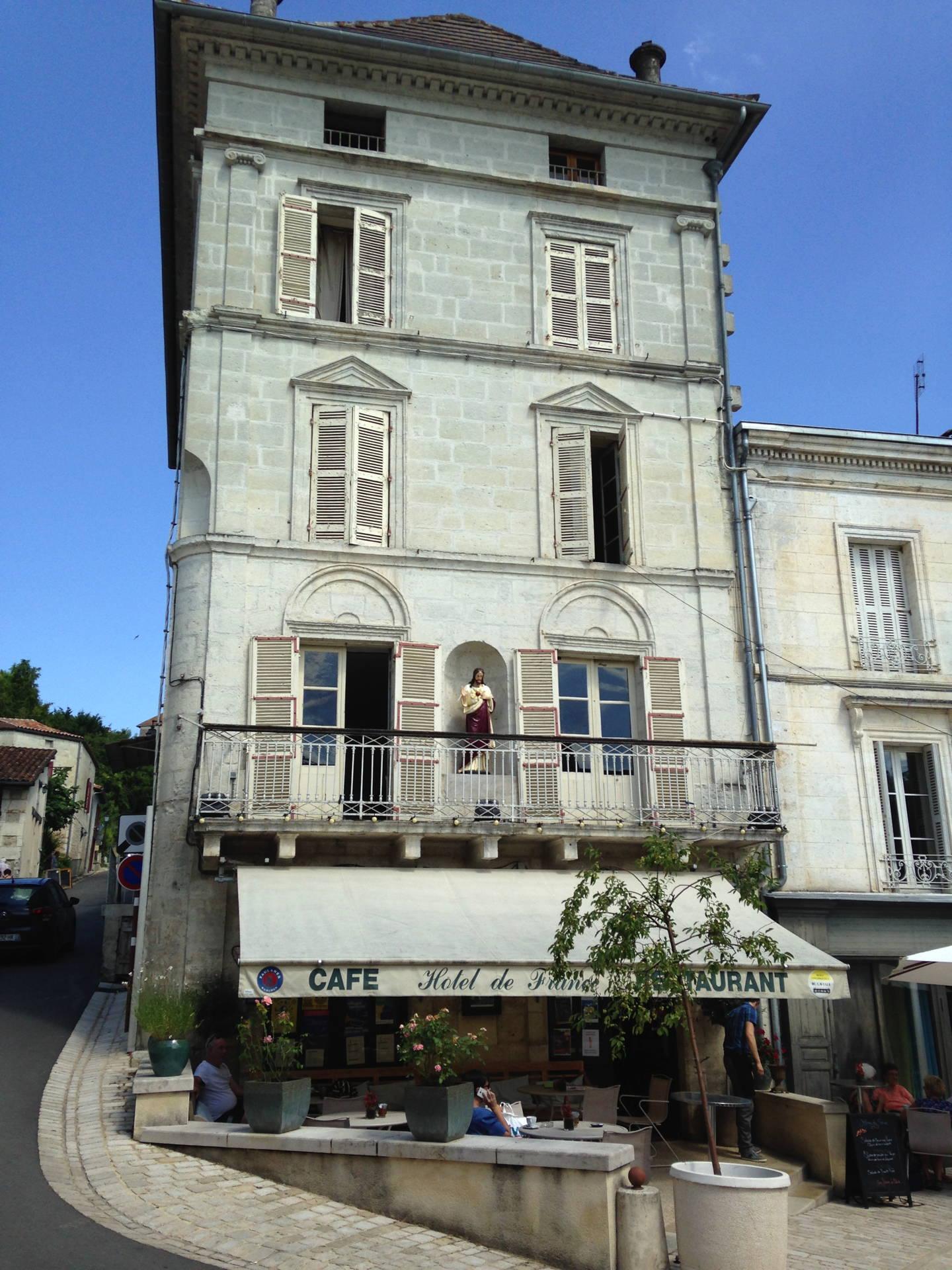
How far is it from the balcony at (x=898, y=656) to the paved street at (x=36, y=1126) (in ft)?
38.5

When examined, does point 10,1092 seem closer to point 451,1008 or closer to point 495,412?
point 451,1008

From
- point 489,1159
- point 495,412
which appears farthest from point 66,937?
point 489,1159

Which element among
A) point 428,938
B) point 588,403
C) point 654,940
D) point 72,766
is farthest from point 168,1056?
point 72,766

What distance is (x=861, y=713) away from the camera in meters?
15.9

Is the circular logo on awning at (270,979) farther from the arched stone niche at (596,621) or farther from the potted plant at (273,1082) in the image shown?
the arched stone niche at (596,621)

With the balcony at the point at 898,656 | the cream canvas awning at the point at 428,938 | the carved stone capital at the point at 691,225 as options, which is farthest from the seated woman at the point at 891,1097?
the carved stone capital at the point at 691,225

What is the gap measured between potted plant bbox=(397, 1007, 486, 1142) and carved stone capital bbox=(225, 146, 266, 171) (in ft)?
39.3

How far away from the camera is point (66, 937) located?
22625mm

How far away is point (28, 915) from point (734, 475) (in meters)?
14.3

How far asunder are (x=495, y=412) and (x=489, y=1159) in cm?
1025

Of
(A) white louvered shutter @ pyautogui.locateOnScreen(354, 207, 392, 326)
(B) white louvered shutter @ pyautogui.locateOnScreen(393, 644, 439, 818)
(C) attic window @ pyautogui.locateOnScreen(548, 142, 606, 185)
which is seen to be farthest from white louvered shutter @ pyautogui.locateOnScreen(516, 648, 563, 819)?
(C) attic window @ pyautogui.locateOnScreen(548, 142, 606, 185)

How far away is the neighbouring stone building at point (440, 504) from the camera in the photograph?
529 inches

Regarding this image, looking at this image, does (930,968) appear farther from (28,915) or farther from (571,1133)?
(28,915)

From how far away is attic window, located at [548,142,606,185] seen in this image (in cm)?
1762
